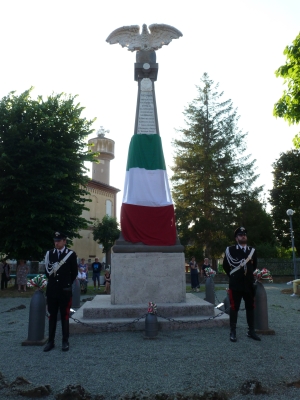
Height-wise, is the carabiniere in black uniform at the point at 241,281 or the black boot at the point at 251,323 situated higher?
the carabiniere in black uniform at the point at 241,281

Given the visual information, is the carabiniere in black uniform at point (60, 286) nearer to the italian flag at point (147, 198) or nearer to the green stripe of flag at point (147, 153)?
the italian flag at point (147, 198)

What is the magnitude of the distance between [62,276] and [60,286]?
0.58ft

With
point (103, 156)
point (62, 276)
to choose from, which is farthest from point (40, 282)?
point (103, 156)

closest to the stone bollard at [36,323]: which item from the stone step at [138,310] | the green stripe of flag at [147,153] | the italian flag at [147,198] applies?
the stone step at [138,310]

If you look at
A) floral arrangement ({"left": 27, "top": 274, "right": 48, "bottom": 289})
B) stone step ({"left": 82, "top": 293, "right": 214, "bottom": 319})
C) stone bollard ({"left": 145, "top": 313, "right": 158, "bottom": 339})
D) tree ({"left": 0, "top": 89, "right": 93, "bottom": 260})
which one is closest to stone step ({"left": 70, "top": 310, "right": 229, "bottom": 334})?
stone step ({"left": 82, "top": 293, "right": 214, "bottom": 319})

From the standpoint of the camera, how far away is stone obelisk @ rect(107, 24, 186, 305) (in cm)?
870

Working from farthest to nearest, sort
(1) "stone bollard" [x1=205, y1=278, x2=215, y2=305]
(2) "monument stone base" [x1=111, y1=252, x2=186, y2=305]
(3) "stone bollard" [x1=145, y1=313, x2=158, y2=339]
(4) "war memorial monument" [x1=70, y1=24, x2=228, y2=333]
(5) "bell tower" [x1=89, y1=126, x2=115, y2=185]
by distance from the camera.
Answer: (5) "bell tower" [x1=89, y1=126, x2=115, y2=185] < (1) "stone bollard" [x1=205, y1=278, x2=215, y2=305] < (2) "monument stone base" [x1=111, y1=252, x2=186, y2=305] < (4) "war memorial monument" [x1=70, y1=24, x2=228, y2=333] < (3) "stone bollard" [x1=145, y1=313, x2=158, y2=339]

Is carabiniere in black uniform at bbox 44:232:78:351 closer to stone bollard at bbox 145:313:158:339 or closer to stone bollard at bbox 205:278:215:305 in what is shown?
stone bollard at bbox 145:313:158:339

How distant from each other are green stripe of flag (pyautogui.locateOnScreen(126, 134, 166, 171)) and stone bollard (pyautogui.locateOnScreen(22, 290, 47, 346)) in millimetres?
4855

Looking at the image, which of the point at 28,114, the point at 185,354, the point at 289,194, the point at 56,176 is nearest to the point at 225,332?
the point at 185,354

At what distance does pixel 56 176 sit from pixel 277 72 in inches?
428

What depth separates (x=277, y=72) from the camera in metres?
13.6

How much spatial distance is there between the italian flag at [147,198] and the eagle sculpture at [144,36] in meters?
2.78

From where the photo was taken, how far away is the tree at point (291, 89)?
12.9m
